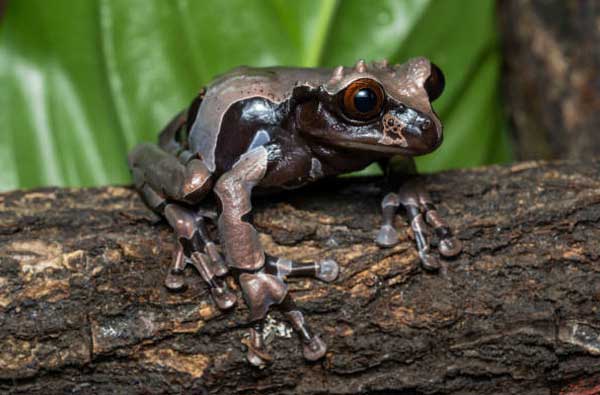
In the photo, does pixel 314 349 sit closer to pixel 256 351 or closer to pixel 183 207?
pixel 256 351

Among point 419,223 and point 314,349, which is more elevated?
point 419,223

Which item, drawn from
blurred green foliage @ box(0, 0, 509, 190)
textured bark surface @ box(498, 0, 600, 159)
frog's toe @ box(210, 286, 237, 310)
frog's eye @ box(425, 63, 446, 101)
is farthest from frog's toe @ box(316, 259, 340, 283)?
textured bark surface @ box(498, 0, 600, 159)

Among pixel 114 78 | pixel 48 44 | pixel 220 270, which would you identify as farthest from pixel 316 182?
pixel 48 44

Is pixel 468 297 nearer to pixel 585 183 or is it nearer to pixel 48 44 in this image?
pixel 585 183

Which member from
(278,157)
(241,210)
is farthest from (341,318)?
(278,157)

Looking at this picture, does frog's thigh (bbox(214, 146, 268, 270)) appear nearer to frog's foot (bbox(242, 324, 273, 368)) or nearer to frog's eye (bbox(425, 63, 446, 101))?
frog's foot (bbox(242, 324, 273, 368))
